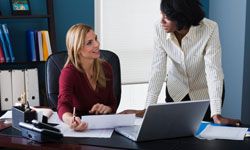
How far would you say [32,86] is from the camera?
3666 millimetres

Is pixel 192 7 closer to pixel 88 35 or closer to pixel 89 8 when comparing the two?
pixel 88 35

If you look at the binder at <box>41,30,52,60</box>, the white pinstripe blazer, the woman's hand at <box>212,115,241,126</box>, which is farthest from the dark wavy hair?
the binder at <box>41,30,52,60</box>

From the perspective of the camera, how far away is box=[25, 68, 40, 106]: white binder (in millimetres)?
3643

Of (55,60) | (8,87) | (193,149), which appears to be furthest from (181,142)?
(8,87)

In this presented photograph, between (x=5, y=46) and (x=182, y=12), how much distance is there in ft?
6.01

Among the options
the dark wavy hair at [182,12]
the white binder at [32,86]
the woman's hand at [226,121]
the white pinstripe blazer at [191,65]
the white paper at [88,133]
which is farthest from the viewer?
the white binder at [32,86]

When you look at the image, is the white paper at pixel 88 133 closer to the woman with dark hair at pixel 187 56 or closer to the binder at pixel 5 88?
the woman with dark hair at pixel 187 56

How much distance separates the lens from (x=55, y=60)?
2604 mm

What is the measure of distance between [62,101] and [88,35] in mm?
374

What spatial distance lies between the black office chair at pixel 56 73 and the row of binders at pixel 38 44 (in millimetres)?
1121

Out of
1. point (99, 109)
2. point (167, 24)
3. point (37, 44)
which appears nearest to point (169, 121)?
point (99, 109)

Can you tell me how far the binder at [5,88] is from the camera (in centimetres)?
354

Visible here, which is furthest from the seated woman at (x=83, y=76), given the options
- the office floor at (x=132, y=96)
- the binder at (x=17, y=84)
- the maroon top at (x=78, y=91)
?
the office floor at (x=132, y=96)

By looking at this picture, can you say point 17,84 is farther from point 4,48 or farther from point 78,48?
point 78,48
